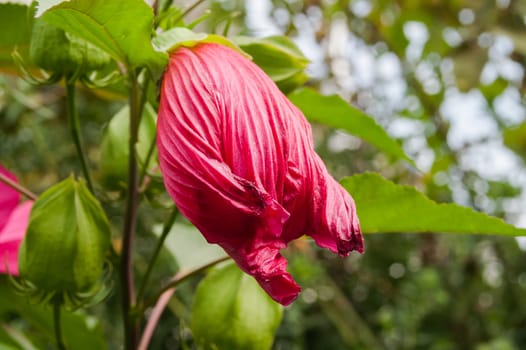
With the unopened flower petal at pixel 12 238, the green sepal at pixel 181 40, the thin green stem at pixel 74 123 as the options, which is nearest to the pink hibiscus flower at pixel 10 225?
the unopened flower petal at pixel 12 238

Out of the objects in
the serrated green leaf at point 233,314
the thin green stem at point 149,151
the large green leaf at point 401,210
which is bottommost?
the serrated green leaf at point 233,314

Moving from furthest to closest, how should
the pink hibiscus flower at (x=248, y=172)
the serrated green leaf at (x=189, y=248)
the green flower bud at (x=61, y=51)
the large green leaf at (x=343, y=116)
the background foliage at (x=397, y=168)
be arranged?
the background foliage at (x=397, y=168) < the serrated green leaf at (x=189, y=248) < the large green leaf at (x=343, y=116) < the green flower bud at (x=61, y=51) < the pink hibiscus flower at (x=248, y=172)

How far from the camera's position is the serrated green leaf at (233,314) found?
1.60 ft

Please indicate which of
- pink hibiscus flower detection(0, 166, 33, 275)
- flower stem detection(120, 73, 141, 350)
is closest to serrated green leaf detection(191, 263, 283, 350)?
flower stem detection(120, 73, 141, 350)

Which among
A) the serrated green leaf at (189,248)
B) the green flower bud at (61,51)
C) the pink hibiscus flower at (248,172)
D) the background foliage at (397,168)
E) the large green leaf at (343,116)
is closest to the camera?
the pink hibiscus flower at (248,172)

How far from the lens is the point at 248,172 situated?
0.33m

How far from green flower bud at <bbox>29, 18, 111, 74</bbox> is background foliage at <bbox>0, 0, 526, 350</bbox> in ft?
1.07

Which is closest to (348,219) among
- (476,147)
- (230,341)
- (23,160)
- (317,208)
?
(317,208)

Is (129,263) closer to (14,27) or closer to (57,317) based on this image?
(57,317)

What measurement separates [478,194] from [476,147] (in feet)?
0.53

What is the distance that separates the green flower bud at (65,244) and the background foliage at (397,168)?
0.32 meters

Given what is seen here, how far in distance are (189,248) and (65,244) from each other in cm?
23

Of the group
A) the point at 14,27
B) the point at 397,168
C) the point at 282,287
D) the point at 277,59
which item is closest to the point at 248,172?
the point at 282,287

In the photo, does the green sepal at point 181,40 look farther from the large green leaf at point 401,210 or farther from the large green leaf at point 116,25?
the large green leaf at point 401,210
